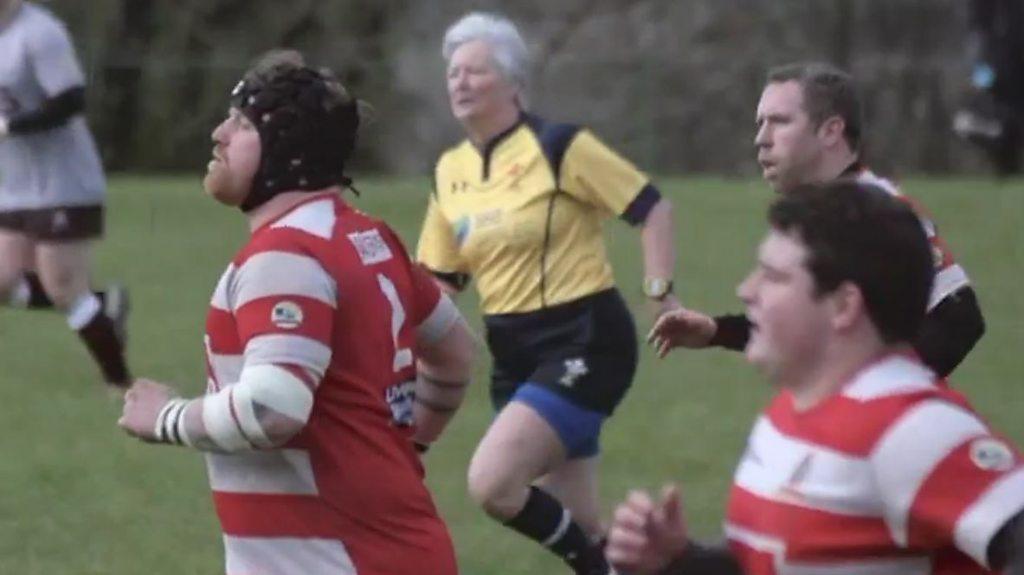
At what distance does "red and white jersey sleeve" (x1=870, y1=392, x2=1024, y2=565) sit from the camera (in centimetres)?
311

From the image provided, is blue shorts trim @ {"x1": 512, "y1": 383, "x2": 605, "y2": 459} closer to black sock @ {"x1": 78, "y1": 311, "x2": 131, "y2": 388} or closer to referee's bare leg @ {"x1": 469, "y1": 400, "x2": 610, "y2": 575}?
referee's bare leg @ {"x1": 469, "y1": 400, "x2": 610, "y2": 575}

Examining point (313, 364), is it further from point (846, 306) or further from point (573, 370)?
point (573, 370)

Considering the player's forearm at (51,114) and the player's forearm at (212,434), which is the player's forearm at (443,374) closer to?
the player's forearm at (212,434)

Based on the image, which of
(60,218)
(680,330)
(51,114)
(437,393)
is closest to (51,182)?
(60,218)

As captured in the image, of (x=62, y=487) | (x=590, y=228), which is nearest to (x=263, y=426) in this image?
(x=590, y=228)

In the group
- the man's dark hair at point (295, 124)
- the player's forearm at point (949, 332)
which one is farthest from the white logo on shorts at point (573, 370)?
the man's dark hair at point (295, 124)

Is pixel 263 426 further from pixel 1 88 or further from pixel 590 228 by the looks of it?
pixel 1 88

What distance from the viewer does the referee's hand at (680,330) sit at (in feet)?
15.2

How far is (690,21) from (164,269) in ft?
42.1

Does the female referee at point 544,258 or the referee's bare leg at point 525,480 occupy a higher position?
the female referee at point 544,258

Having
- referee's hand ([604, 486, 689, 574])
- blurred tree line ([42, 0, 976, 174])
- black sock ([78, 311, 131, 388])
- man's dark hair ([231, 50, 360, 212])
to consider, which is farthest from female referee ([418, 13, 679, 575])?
blurred tree line ([42, 0, 976, 174])

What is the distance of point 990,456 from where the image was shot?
3131mm

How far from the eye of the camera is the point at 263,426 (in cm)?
405

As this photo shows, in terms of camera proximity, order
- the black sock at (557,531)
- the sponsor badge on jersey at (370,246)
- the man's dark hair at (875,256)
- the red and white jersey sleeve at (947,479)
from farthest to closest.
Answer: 1. the black sock at (557,531)
2. the sponsor badge on jersey at (370,246)
3. the man's dark hair at (875,256)
4. the red and white jersey sleeve at (947,479)
